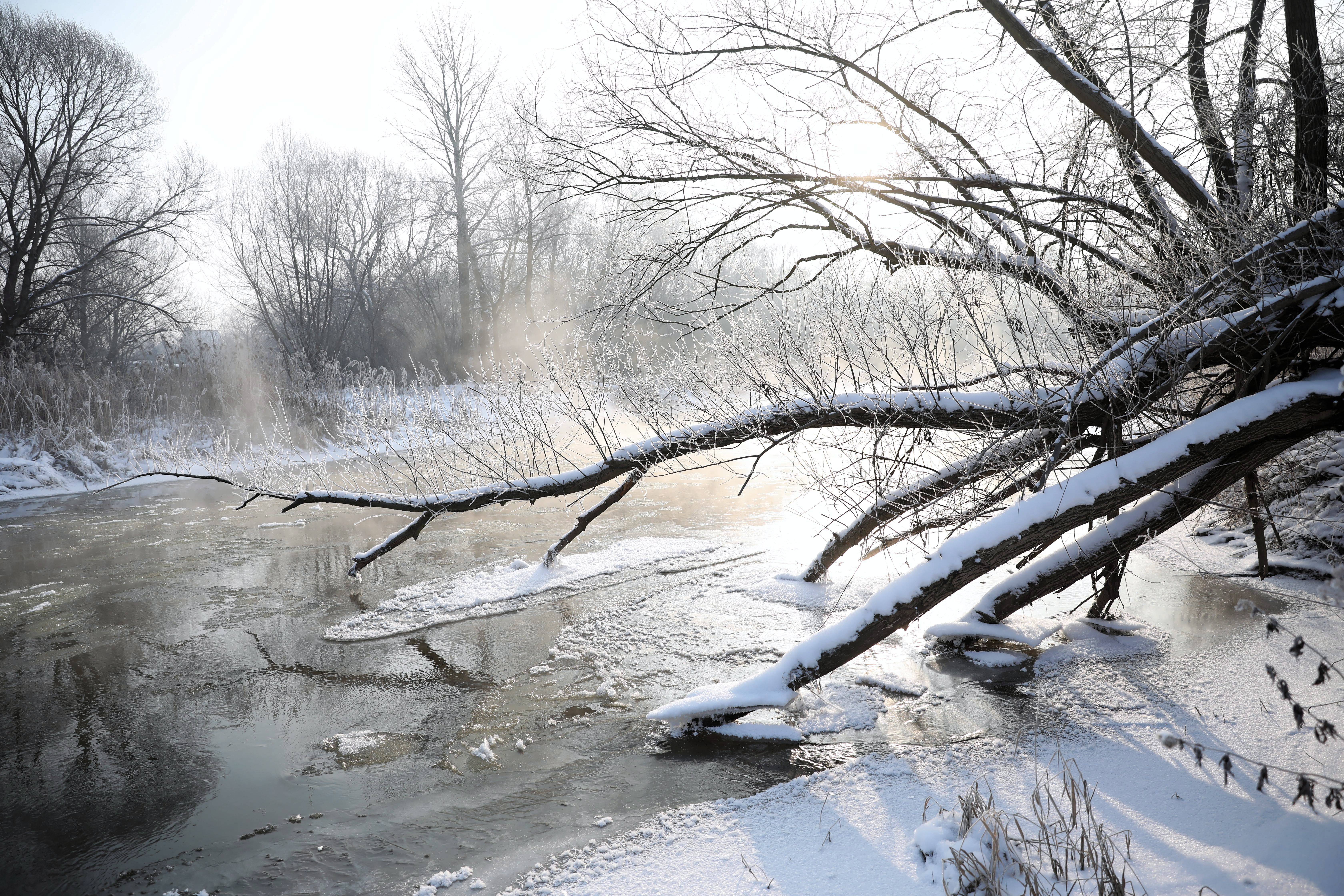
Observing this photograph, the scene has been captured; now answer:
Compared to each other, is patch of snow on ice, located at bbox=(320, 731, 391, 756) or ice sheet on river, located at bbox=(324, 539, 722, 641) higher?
ice sheet on river, located at bbox=(324, 539, 722, 641)

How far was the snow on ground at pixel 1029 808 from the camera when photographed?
11.2 feet

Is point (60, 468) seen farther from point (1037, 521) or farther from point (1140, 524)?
point (1140, 524)

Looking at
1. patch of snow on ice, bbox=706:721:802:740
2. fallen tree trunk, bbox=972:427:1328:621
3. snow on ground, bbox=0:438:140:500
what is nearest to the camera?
fallen tree trunk, bbox=972:427:1328:621

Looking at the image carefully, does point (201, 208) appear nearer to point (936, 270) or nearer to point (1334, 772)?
point (936, 270)

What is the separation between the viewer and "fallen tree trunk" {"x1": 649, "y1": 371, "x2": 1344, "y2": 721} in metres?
4.52

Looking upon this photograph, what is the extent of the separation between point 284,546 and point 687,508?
234 inches

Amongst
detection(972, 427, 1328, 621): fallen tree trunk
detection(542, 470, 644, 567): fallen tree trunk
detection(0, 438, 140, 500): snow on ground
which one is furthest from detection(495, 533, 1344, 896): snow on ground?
detection(0, 438, 140, 500): snow on ground

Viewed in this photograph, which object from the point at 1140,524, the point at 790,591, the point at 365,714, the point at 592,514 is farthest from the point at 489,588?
the point at 1140,524

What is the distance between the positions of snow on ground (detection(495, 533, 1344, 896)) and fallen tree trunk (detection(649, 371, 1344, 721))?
0.39 meters

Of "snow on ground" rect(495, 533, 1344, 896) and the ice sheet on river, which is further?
the ice sheet on river

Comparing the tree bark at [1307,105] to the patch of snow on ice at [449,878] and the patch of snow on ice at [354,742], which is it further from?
the patch of snow on ice at [354,742]

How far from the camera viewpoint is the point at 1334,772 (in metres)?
4.02

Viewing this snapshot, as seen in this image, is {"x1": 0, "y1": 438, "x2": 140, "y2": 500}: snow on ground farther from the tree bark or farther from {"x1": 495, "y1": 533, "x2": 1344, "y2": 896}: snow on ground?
the tree bark

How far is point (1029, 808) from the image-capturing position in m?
3.83
